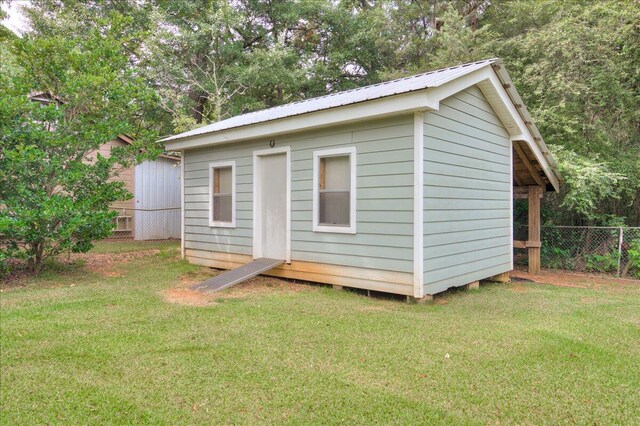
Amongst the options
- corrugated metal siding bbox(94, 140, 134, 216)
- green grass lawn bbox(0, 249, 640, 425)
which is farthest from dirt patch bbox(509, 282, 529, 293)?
corrugated metal siding bbox(94, 140, 134, 216)

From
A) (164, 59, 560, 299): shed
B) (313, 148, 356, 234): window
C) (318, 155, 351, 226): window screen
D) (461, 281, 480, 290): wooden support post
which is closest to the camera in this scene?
(164, 59, 560, 299): shed

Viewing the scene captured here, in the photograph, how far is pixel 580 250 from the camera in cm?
901

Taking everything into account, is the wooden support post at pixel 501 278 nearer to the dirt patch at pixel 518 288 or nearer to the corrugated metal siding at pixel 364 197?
the dirt patch at pixel 518 288

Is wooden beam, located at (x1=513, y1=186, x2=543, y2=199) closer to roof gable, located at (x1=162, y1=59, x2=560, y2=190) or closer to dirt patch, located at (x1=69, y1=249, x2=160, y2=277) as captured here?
roof gable, located at (x1=162, y1=59, x2=560, y2=190)

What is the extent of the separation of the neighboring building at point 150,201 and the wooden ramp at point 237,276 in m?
7.49

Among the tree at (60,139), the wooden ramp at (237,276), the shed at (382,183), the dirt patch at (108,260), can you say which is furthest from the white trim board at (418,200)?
the dirt patch at (108,260)

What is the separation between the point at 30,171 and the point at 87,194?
878 mm

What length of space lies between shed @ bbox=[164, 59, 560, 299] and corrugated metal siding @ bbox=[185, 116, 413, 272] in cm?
2

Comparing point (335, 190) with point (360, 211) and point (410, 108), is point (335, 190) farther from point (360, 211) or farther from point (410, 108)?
point (410, 108)

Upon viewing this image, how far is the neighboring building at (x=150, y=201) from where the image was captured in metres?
13.4

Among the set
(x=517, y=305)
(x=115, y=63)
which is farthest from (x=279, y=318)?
(x=115, y=63)

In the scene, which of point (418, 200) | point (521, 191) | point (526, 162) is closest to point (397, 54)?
point (521, 191)

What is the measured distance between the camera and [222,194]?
8.10m

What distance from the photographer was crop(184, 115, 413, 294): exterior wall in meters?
5.46
